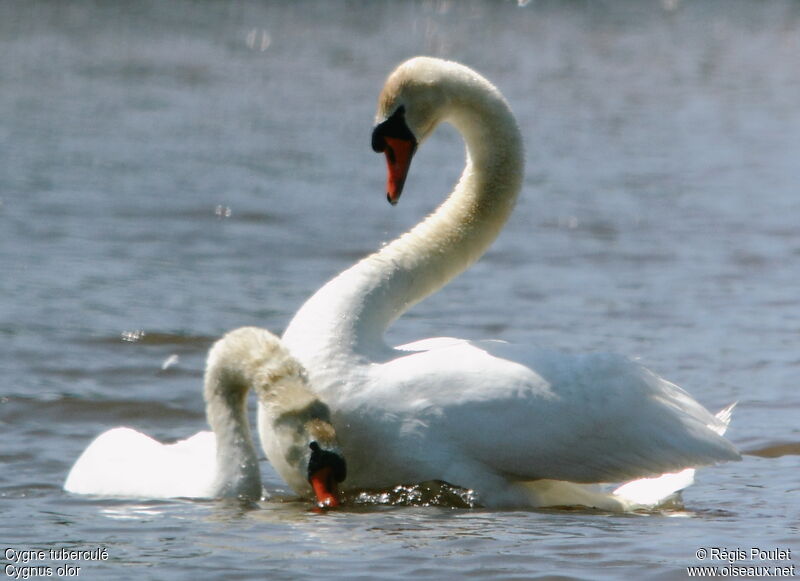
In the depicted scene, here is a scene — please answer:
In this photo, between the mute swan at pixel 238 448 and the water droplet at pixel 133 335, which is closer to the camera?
the mute swan at pixel 238 448

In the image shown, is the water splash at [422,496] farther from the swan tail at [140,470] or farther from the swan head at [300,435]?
the swan tail at [140,470]

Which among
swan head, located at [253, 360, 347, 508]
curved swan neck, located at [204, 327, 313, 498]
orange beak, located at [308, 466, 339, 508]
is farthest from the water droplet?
orange beak, located at [308, 466, 339, 508]

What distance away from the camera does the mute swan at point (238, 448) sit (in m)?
6.09

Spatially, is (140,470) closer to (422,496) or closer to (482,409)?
(422,496)

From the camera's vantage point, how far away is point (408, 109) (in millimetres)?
6961

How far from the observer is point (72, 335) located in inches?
376

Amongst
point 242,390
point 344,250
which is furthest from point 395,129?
point 344,250

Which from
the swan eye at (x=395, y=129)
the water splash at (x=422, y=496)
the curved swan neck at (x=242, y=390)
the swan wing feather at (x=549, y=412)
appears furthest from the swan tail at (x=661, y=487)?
the swan eye at (x=395, y=129)

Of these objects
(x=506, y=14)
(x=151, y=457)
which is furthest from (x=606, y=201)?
(x=506, y=14)

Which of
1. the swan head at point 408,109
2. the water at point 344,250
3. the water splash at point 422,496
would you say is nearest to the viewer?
the water at point 344,250

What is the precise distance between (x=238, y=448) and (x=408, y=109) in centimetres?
155

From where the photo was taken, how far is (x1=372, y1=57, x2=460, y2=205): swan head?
6.93 m

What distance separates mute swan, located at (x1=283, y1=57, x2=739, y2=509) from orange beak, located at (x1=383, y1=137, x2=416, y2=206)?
8.7 inches

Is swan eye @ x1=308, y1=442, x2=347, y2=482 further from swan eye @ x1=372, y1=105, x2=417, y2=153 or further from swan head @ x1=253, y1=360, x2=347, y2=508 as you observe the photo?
swan eye @ x1=372, y1=105, x2=417, y2=153
